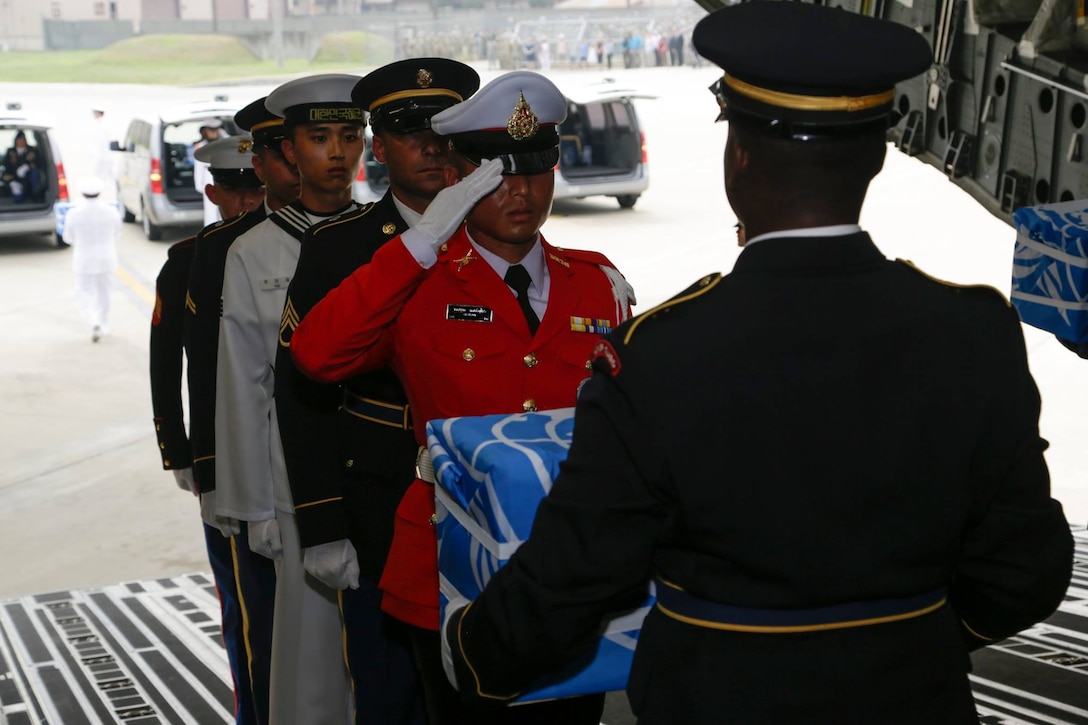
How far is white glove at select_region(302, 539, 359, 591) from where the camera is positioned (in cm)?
285

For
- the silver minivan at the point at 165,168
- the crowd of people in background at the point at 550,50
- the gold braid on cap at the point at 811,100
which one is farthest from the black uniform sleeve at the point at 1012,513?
the crowd of people in background at the point at 550,50

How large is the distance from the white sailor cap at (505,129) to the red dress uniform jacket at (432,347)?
18 centimetres

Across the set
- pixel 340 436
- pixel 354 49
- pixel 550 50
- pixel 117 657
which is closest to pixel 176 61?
pixel 354 49

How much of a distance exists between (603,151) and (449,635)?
16181 millimetres

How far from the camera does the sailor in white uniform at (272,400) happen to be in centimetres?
323

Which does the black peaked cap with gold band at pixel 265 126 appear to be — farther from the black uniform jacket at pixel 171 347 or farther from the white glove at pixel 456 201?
the white glove at pixel 456 201

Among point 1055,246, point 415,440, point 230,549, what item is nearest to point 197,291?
point 230,549

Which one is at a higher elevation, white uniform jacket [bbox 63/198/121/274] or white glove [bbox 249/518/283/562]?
white glove [bbox 249/518/283/562]

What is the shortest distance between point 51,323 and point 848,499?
11.9m

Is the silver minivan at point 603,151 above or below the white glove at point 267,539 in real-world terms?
below

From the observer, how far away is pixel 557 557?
1.52 m

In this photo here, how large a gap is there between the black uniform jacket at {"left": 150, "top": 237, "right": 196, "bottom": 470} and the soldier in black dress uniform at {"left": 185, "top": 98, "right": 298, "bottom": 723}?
39 centimetres

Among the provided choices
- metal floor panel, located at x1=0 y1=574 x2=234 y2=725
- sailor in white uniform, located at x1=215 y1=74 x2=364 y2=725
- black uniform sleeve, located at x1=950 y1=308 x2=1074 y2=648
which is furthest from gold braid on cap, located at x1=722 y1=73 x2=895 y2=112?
metal floor panel, located at x1=0 y1=574 x2=234 y2=725

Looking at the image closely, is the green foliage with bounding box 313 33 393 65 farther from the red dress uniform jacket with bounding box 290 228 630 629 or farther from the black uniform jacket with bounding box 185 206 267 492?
the red dress uniform jacket with bounding box 290 228 630 629
